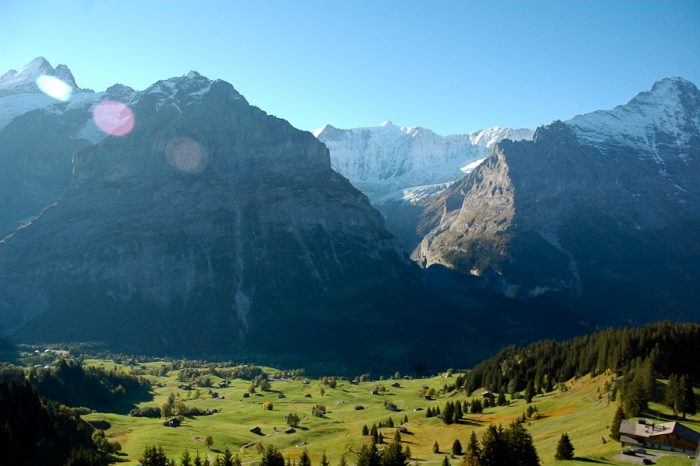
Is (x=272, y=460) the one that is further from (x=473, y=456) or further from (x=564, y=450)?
(x=564, y=450)

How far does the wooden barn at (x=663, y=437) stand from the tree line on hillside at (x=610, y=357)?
3102 cm

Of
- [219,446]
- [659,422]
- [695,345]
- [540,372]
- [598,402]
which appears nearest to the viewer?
[659,422]

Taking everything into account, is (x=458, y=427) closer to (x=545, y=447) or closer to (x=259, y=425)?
(x=545, y=447)

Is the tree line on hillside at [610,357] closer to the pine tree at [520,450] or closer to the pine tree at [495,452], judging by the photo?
the pine tree at [520,450]

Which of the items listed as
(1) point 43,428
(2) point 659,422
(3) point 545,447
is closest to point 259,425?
A: (1) point 43,428

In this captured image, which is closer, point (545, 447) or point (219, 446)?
point (545, 447)

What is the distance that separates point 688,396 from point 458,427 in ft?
162

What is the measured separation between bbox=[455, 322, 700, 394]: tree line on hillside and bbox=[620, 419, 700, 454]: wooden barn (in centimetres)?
3102

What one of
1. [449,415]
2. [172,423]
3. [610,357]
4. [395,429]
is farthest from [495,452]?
[172,423]

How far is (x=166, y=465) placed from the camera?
111438 mm

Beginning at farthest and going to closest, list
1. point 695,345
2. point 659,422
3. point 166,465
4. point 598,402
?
point 695,345
point 598,402
point 166,465
point 659,422

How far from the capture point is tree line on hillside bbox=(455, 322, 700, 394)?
135500 millimetres

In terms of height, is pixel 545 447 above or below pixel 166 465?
above

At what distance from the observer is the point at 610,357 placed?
5910 inches
